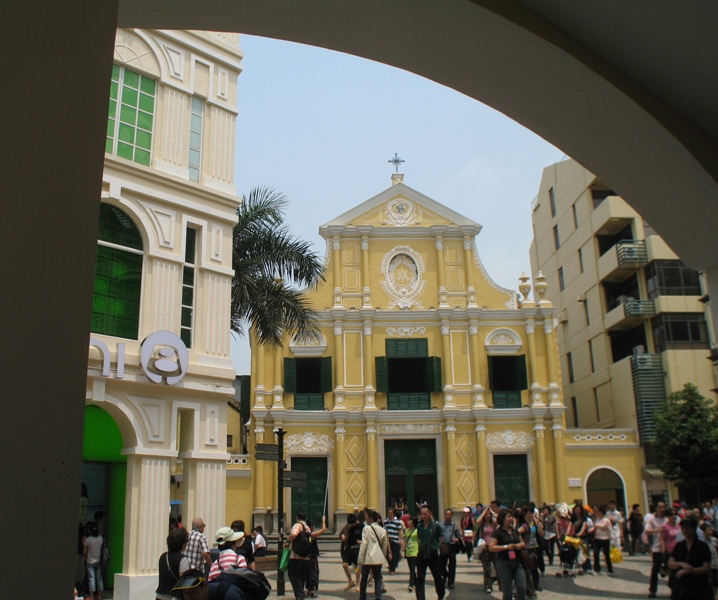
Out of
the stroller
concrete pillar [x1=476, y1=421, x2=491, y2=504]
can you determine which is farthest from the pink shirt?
concrete pillar [x1=476, y1=421, x2=491, y2=504]

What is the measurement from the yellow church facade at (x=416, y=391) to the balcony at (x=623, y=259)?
142 inches

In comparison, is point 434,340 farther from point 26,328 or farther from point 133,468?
point 26,328

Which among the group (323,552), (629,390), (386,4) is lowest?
(323,552)

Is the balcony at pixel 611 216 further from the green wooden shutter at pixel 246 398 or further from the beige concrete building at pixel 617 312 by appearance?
the green wooden shutter at pixel 246 398

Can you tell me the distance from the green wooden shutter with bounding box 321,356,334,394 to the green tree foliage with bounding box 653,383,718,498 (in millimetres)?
12004

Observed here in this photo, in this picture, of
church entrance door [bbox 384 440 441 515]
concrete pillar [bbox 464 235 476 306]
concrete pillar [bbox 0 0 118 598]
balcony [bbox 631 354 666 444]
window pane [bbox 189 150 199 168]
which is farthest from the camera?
concrete pillar [bbox 464 235 476 306]

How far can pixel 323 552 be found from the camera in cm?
2317

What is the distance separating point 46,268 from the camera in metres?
1.33

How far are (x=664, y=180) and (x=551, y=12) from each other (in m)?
0.84

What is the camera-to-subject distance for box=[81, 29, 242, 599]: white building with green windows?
1177cm

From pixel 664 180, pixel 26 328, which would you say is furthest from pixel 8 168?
pixel 664 180

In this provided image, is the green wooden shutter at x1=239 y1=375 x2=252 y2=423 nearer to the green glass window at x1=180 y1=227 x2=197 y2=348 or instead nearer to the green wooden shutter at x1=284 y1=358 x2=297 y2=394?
the green wooden shutter at x1=284 y1=358 x2=297 y2=394

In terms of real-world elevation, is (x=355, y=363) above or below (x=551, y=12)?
above

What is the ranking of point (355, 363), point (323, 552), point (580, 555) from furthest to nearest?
1. point (355, 363)
2. point (323, 552)
3. point (580, 555)
